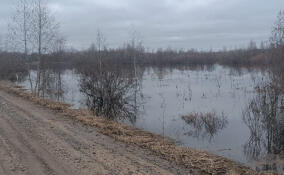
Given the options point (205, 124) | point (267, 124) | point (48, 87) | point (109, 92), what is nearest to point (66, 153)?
point (267, 124)

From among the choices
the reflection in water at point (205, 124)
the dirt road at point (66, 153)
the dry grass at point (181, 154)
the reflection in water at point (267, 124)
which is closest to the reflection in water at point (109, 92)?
the reflection in water at point (205, 124)

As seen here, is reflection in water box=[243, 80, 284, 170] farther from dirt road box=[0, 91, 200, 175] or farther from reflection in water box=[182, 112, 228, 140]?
dirt road box=[0, 91, 200, 175]

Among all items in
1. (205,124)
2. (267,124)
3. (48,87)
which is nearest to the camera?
(267,124)

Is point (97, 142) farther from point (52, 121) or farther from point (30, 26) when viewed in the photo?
point (30, 26)

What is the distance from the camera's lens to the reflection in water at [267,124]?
995 cm

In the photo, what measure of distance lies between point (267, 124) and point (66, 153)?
7381mm

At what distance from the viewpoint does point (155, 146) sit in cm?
707

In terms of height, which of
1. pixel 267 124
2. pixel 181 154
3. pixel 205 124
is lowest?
pixel 205 124

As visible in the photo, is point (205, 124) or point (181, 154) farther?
point (205, 124)

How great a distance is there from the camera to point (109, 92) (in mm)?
17031

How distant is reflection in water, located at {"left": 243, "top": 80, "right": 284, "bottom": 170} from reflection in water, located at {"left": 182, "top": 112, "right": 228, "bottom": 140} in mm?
1376

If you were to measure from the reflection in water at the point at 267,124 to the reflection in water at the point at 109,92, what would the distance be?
6641 millimetres

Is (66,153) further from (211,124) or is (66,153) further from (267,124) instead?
(211,124)

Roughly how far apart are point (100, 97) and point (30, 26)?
22.4 ft
